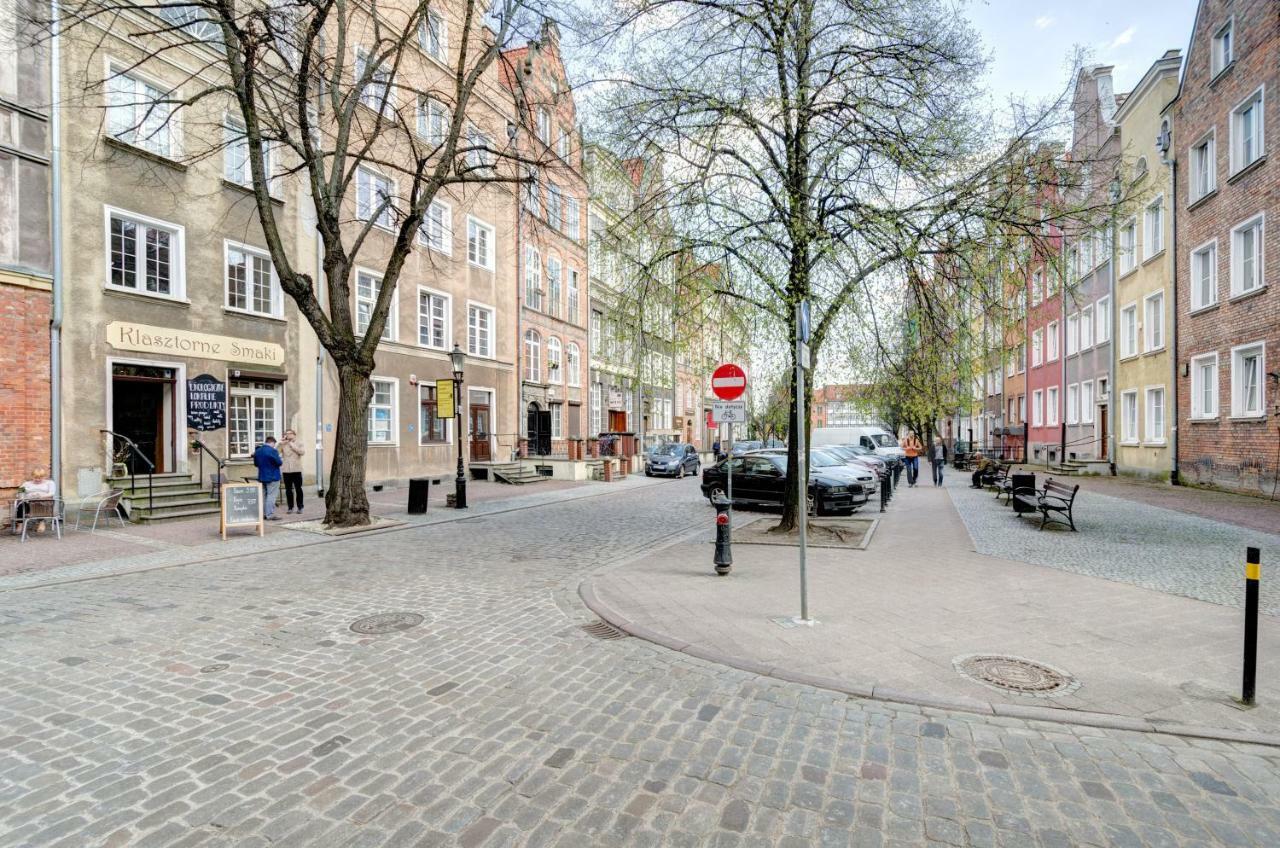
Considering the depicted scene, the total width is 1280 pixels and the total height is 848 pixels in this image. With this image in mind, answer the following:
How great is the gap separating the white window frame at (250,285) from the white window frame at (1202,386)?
25.5m

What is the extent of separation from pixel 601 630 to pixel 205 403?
1339cm

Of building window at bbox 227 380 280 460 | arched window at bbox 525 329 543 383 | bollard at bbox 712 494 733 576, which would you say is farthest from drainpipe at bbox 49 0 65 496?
arched window at bbox 525 329 543 383

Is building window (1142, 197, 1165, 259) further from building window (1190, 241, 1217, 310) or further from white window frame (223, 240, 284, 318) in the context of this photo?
white window frame (223, 240, 284, 318)

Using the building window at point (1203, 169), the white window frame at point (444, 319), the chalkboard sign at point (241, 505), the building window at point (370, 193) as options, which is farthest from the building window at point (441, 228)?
the building window at point (1203, 169)

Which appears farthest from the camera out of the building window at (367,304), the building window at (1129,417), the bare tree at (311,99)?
the building window at (1129,417)

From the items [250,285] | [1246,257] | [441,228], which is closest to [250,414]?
[250,285]

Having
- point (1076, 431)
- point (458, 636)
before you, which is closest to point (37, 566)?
point (458, 636)

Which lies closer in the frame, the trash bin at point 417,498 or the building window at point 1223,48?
the trash bin at point 417,498

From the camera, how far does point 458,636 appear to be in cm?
589

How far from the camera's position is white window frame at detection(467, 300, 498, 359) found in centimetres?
2598

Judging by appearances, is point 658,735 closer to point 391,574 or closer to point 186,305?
point 391,574

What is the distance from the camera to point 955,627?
19.6 feet

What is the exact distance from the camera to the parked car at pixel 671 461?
31609mm

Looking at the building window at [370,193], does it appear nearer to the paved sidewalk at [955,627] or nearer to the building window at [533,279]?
the building window at [533,279]
